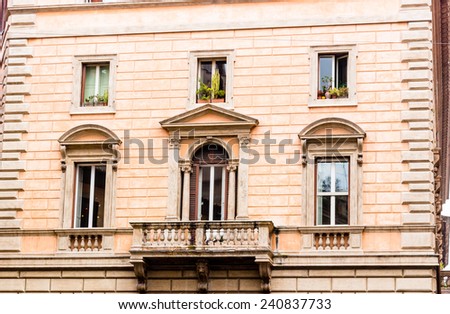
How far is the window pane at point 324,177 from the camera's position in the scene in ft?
109

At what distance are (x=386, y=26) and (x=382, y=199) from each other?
5.01 metres

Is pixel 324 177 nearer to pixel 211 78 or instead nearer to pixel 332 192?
pixel 332 192

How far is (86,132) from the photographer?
113ft

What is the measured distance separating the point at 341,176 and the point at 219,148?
358 cm

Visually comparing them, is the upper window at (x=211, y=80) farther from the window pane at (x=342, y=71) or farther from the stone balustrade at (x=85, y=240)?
the stone balustrade at (x=85, y=240)

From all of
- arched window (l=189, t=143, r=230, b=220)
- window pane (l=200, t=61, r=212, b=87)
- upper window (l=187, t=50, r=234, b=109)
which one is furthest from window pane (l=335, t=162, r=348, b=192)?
window pane (l=200, t=61, r=212, b=87)

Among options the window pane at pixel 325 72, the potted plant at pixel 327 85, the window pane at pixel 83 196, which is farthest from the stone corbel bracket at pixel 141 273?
the window pane at pixel 325 72

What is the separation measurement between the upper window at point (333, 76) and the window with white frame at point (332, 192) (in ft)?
5.78

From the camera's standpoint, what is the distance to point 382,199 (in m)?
32.6

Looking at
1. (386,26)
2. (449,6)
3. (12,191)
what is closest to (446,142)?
(449,6)

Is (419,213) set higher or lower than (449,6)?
lower

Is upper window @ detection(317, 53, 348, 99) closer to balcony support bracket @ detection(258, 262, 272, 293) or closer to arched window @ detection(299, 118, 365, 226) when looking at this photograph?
arched window @ detection(299, 118, 365, 226)

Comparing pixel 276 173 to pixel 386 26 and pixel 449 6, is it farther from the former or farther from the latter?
pixel 449 6
